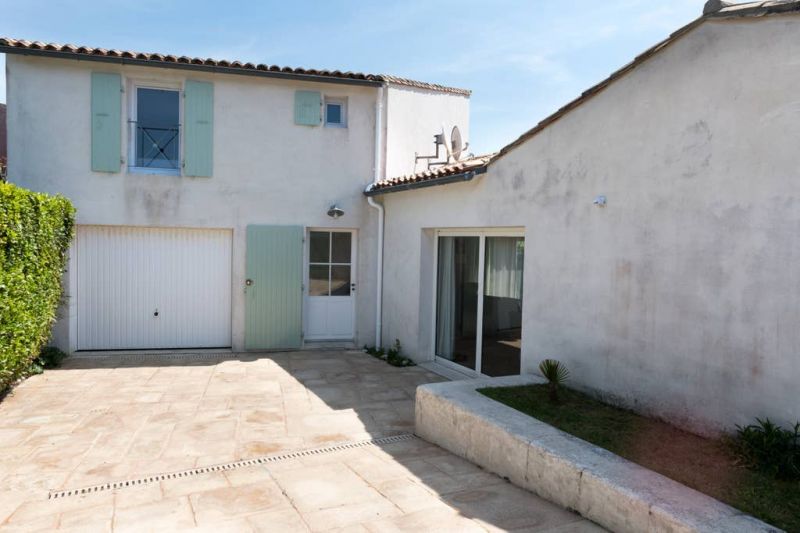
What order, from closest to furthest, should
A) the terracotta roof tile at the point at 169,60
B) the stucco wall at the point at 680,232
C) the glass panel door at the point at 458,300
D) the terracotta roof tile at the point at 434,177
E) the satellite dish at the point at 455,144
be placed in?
the stucco wall at the point at 680,232 → the terracotta roof tile at the point at 434,177 → the glass panel door at the point at 458,300 → the terracotta roof tile at the point at 169,60 → the satellite dish at the point at 455,144

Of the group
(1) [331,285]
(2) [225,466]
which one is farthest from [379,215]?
(2) [225,466]

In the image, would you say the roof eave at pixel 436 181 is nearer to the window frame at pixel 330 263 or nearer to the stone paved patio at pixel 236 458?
the window frame at pixel 330 263

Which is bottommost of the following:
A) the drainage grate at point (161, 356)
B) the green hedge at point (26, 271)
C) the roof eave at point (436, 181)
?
the drainage grate at point (161, 356)

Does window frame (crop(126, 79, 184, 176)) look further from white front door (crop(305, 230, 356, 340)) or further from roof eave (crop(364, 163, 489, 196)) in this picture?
roof eave (crop(364, 163, 489, 196))

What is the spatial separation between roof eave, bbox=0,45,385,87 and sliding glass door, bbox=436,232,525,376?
152 inches

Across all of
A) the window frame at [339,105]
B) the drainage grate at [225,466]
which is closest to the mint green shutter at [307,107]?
the window frame at [339,105]

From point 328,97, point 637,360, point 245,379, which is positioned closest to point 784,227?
point 637,360

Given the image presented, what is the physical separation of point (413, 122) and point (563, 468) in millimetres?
9260

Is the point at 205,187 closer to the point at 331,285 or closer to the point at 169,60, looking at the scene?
the point at 169,60

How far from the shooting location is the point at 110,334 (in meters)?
10.6

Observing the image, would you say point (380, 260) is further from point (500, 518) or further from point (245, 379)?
point (500, 518)

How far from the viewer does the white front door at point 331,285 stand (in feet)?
37.6

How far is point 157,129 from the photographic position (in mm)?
10602

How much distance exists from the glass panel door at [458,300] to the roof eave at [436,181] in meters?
1.07
